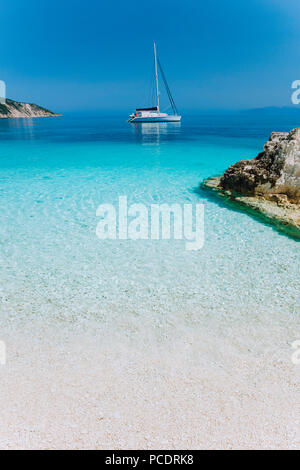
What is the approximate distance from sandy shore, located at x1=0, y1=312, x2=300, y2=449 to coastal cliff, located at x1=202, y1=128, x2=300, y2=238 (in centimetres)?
447

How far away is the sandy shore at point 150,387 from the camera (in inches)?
99.0

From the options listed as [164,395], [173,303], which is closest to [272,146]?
[173,303]

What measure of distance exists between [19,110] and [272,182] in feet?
304

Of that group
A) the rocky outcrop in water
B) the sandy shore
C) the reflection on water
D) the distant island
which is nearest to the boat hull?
the reflection on water

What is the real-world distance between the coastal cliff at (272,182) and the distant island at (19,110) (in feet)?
267

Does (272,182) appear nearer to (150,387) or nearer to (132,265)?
(132,265)

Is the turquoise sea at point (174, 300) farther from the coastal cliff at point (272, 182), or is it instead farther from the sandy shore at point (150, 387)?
the coastal cliff at point (272, 182)

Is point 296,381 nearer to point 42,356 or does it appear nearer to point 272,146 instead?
point 42,356

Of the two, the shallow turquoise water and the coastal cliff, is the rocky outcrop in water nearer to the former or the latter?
the coastal cliff

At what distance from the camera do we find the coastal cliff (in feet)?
25.2

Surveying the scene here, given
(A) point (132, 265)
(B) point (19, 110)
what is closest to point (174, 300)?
(A) point (132, 265)

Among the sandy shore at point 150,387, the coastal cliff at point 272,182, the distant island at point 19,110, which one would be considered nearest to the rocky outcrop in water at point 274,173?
the coastal cliff at point 272,182

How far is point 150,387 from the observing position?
300 cm
